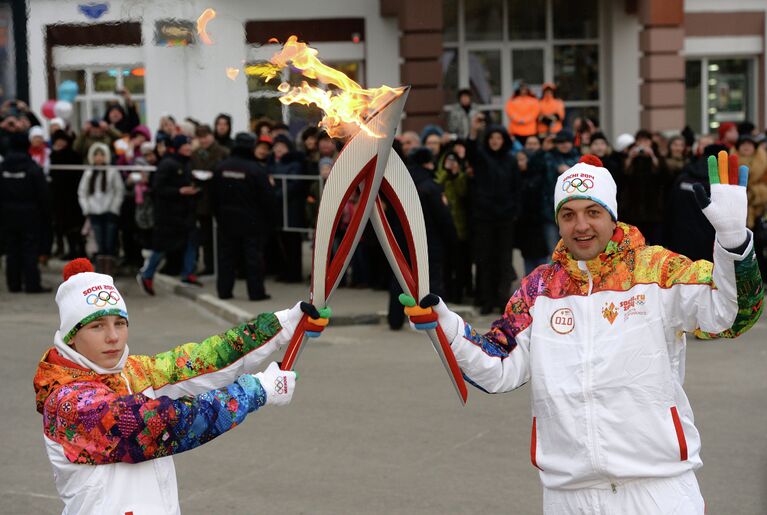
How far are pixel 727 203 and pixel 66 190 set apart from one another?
11931mm

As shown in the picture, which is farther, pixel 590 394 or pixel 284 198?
pixel 284 198

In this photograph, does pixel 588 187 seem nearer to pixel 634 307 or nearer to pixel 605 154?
pixel 634 307

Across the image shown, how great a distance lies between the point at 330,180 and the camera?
411 cm

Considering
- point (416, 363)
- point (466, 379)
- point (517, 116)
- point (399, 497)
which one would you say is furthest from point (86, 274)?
point (517, 116)

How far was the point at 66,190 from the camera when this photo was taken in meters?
14.4

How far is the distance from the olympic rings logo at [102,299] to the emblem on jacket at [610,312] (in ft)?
4.76

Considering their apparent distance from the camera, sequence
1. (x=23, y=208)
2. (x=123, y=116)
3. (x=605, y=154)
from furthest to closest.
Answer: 1. (x=123, y=116)
2. (x=23, y=208)
3. (x=605, y=154)

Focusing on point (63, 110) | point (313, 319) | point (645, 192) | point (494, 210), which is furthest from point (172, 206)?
point (313, 319)

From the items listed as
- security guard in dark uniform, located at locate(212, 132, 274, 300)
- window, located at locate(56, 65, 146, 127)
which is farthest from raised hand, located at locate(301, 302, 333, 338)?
window, located at locate(56, 65, 146, 127)

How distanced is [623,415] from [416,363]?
5615 millimetres

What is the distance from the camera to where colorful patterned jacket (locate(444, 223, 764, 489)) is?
11.9ft

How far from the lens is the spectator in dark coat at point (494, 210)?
1073 centimetres

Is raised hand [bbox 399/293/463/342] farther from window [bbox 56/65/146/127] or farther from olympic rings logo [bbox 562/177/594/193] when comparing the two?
window [bbox 56/65/146/127]

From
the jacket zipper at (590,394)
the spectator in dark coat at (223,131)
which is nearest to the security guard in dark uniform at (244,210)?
the spectator in dark coat at (223,131)
